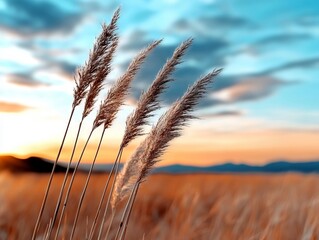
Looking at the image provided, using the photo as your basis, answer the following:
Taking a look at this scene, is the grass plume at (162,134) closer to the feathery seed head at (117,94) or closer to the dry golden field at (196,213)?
the feathery seed head at (117,94)

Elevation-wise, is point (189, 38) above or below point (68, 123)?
above

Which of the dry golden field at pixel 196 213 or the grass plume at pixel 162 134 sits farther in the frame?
the dry golden field at pixel 196 213

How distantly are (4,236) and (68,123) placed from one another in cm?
152

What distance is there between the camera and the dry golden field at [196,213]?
119 inches

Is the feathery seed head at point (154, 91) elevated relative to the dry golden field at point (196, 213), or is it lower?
elevated

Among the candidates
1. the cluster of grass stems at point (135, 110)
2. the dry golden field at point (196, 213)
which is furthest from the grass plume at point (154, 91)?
the dry golden field at point (196, 213)

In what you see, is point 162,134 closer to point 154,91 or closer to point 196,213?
point 154,91

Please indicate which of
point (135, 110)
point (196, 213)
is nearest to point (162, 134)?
point (135, 110)

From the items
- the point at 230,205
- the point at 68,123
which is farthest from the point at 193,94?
the point at 230,205

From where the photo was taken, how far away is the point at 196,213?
3.35 metres

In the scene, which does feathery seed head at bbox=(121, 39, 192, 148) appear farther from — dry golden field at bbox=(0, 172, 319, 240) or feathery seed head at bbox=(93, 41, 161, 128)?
dry golden field at bbox=(0, 172, 319, 240)

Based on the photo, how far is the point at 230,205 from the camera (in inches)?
138

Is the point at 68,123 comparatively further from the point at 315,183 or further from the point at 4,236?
the point at 315,183

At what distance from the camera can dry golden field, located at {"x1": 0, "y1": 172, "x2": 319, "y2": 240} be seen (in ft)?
9.93
